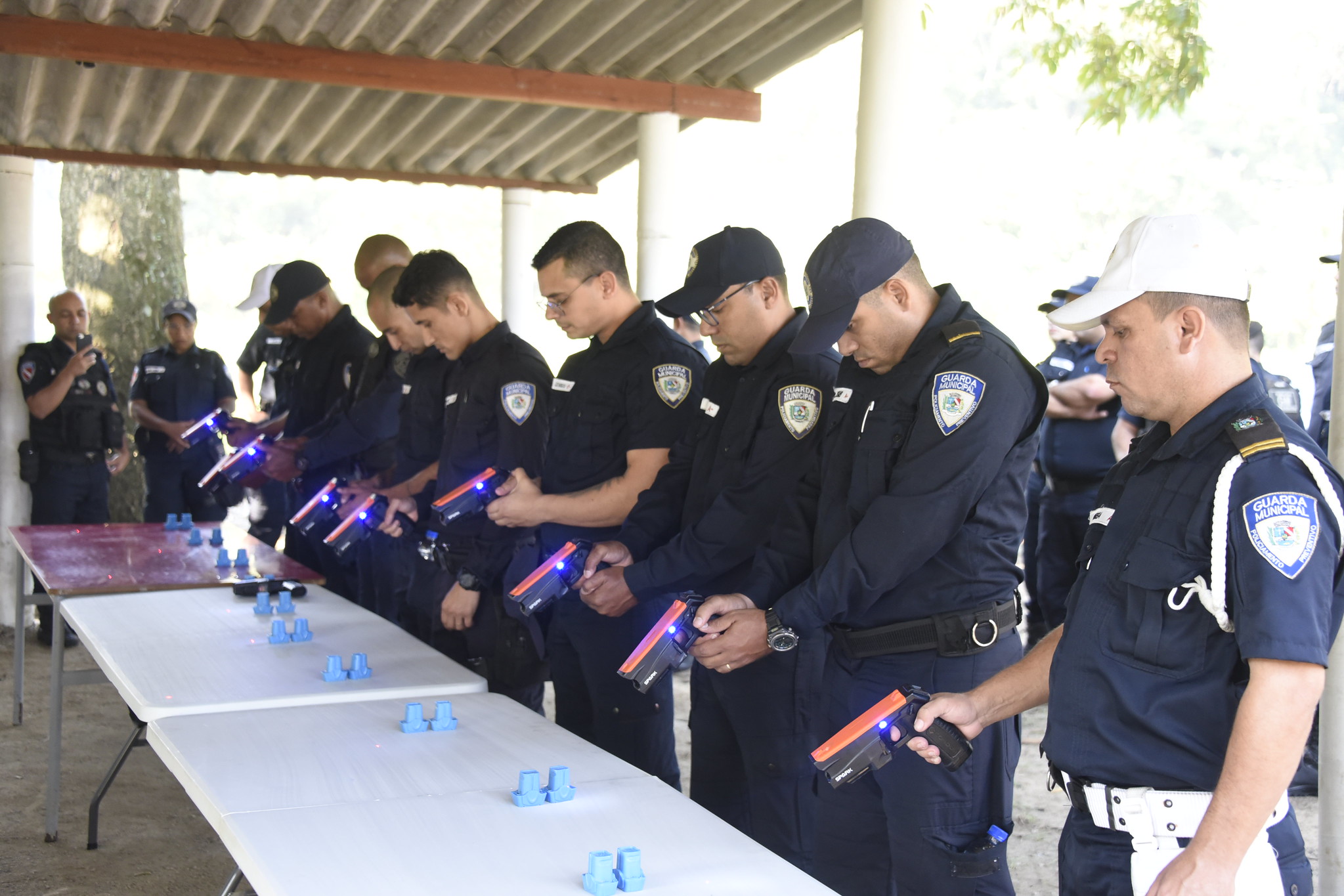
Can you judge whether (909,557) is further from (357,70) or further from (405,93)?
(405,93)

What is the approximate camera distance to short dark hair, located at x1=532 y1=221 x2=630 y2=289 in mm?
3029

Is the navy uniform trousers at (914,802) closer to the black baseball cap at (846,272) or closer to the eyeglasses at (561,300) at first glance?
the black baseball cap at (846,272)

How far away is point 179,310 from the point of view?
660cm

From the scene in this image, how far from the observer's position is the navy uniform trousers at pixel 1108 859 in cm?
147

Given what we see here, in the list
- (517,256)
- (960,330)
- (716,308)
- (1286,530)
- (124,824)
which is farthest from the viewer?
(517,256)

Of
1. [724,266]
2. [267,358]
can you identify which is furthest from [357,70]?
[724,266]

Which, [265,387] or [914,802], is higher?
[265,387]

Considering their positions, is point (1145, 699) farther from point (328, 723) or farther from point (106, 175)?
point (106, 175)

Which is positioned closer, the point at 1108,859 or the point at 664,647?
the point at 1108,859

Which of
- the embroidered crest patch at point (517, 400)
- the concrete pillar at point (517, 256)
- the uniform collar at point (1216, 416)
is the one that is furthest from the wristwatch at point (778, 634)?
the concrete pillar at point (517, 256)

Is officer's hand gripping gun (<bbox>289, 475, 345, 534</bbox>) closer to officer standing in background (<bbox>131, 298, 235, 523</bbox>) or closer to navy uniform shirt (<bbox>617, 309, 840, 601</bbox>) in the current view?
navy uniform shirt (<bbox>617, 309, 840, 601</bbox>)

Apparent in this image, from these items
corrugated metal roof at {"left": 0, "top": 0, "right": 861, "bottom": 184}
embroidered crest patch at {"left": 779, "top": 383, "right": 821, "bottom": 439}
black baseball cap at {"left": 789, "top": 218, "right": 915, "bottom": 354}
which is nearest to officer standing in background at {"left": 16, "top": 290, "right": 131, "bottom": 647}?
corrugated metal roof at {"left": 0, "top": 0, "right": 861, "bottom": 184}

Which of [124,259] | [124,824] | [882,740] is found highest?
[124,259]

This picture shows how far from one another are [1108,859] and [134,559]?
3423mm
